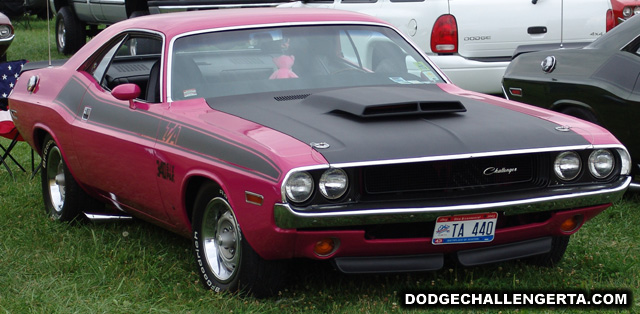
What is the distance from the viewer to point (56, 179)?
674 centimetres

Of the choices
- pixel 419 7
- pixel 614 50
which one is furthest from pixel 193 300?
pixel 419 7

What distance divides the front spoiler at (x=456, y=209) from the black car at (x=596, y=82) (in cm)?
167

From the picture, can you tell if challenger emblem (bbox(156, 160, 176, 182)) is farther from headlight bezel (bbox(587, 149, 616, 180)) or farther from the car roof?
headlight bezel (bbox(587, 149, 616, 180))

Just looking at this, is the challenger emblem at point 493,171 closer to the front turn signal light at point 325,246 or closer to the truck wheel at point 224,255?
the front turn signal light at point 325,246

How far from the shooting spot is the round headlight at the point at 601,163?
4719 millimetres

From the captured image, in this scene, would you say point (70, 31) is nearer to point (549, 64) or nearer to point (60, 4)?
point (60, 4)

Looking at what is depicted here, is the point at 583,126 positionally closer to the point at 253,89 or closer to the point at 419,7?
the point at 253,89

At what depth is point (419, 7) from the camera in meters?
9.28

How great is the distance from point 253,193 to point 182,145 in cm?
75

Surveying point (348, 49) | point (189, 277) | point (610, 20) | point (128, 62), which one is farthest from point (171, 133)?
point (610, 20)

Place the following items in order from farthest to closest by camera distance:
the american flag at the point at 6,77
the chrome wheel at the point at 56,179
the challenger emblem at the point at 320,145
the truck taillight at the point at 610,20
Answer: the truck taillight at the point at 610,20 < the american flag at the point at 6,77 < the chrome wheel at the point at 56,179 < the challenger emblem at the point at 320,145

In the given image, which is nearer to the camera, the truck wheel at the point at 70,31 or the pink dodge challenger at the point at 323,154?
the pink dodge challenger at the point at 323,154

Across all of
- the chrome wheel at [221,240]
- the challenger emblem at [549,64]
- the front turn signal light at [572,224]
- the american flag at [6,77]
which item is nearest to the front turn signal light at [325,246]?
the chrome wheel at [221,240]

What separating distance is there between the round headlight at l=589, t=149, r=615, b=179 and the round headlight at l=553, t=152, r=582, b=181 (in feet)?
0.26
